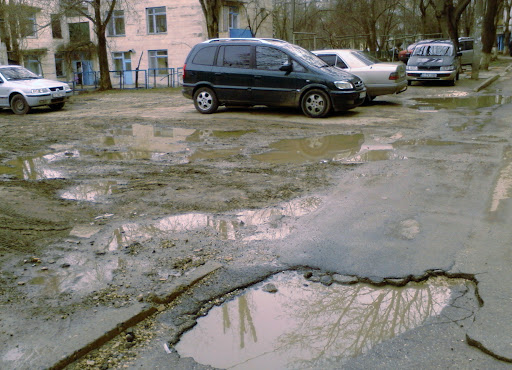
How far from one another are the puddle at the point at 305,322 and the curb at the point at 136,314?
1.18 feet

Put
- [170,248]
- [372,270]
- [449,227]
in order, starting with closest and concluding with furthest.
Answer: [372,270] < [170,248] < [449,227]

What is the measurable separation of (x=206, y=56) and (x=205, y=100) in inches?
46.0

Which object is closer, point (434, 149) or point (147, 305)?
point (147, 305)

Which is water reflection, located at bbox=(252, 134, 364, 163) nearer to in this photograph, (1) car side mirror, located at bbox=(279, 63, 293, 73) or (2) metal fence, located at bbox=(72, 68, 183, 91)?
(1) car side mirror, located at bbox=(279, 63, 293, 73)

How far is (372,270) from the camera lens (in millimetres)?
3971

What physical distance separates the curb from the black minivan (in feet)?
27.7

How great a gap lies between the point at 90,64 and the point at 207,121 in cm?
3329

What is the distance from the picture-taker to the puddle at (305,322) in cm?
297

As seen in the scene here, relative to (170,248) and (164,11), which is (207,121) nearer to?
(170,248)

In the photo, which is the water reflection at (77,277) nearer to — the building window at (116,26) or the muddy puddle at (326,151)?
the muddy puddle at (326,151)

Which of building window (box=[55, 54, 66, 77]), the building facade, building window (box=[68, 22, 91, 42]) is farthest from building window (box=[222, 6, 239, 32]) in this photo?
building window (box=[55, 54, 66, 77])

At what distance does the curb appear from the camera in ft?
9.50

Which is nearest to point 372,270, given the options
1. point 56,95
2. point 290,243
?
point 290,243

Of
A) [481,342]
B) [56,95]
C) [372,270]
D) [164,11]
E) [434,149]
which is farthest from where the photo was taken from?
[164,11]
